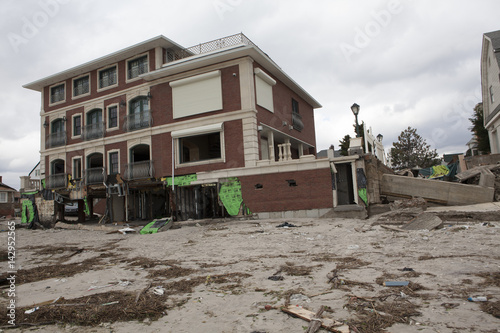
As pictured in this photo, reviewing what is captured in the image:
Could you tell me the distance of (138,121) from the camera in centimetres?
2214

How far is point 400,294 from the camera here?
4629 millimetres

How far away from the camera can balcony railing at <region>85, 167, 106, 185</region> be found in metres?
23.5

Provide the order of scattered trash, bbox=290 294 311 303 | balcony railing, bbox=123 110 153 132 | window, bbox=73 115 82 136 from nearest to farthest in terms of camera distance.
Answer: scattered trash, bbox=290 294 311 303
balcony railing, bbox=123 110 153 132
window, bbox=73 115 82 136

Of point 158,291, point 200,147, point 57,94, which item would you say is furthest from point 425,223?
point 57,94

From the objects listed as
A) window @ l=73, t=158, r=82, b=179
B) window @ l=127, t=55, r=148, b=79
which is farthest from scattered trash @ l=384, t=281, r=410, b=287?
window @ l=73, t=158, r=82, b=179

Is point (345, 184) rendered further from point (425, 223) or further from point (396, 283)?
point (396, 283)

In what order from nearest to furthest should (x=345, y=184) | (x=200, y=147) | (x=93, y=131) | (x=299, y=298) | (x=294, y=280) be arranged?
(x=299, y=298)
(x=294, y=280)
(x=345, y=184)
(x=200, y=147)
(x=93, y=131)

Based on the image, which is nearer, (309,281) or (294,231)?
(309,281)

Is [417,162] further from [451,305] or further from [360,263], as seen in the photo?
[451,305]

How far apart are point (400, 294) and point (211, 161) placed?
614 inches

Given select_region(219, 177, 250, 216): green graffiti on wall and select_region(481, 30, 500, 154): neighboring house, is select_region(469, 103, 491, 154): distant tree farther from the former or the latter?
select_region(219, 177, 250, 216): green graffiti on wall

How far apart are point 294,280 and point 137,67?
20877mm

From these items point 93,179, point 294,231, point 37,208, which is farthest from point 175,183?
point 37,208

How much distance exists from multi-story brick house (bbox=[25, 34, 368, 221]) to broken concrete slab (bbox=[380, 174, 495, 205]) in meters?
2.80
